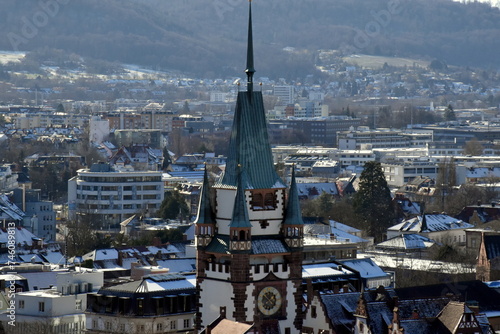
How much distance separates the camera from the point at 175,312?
55781mm

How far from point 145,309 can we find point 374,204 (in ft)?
182

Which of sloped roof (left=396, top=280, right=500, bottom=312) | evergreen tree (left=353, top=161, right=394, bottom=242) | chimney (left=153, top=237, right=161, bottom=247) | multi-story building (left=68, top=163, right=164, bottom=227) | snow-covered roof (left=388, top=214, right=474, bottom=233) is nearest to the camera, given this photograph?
sloped roof (left=396, top=280, right=500, bottom=312)

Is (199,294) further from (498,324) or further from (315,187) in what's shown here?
(315,187)

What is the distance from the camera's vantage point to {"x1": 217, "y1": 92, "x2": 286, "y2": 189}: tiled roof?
1921 inches

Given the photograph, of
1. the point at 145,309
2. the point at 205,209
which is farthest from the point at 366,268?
the point at 205,209

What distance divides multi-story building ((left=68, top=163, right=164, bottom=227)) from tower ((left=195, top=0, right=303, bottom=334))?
70.5m

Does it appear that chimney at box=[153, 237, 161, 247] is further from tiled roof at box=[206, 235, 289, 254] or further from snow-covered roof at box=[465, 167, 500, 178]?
snow-covered roof at box=[465, 167, 500, 178]

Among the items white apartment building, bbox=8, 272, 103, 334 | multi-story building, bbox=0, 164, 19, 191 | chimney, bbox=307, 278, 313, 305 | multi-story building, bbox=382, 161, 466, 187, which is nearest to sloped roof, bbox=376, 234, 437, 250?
white apartment building, bbox=8, 272, 103, 334

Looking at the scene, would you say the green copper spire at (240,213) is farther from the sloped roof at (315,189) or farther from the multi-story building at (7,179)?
the multi-story building at (7,179)

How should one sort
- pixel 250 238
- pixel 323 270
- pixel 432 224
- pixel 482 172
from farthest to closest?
pixel 482 172 → pixel 432 224 → pixel 323 270 → pixel 250 238

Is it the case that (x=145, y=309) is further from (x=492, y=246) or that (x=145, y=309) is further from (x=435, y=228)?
(x=435, y=228)

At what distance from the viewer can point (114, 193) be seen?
122750 mm

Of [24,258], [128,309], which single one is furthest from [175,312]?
[24,258]

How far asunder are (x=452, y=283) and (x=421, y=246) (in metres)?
25.0
